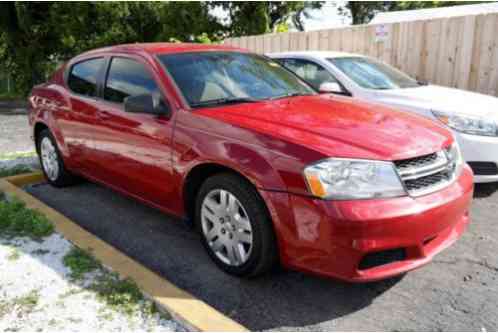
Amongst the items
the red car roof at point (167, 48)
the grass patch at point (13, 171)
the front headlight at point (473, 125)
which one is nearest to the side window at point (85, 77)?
the red car roof at point (167, 48)

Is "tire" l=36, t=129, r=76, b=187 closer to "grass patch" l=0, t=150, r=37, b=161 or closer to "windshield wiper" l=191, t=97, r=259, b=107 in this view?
"grass patch" l=0, t=150, r=37, b=161

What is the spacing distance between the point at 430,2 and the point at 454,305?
32.3 m

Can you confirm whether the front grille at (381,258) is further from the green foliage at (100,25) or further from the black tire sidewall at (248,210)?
the green foliage at (100,25)

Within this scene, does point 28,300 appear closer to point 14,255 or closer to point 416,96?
point 14,255

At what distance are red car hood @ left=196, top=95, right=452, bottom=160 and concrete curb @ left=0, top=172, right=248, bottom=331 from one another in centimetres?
111

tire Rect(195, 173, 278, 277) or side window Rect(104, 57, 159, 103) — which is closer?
tire Rect(195, 173, 278, 277)

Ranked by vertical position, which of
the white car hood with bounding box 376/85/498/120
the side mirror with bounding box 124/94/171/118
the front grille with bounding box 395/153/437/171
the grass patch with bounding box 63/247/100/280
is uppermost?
the side mirror with bounding box 124/94/171/118

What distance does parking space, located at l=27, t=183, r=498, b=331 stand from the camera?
2598 millimetres

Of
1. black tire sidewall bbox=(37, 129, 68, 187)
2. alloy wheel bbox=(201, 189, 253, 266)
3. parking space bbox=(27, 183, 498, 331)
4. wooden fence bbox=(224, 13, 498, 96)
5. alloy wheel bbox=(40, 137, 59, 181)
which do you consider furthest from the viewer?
wooden fence bbox=(224, 13, 498, 96)

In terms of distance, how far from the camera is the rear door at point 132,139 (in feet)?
11.1

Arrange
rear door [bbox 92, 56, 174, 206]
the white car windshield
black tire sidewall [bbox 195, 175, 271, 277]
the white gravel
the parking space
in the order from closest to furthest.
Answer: the white gravel < the parking space < black tire sidewall [bbox 195, 175, 271, 277] < rear door [bbox 92, 56, 174, 206] < the white car windshield

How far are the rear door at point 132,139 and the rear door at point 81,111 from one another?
0.16m

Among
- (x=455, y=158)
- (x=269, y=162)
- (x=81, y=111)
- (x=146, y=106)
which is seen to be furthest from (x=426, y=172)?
(x=81, y=111)

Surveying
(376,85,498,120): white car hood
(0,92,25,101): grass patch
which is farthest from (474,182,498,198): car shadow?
(0,92,25,101): grass patch
